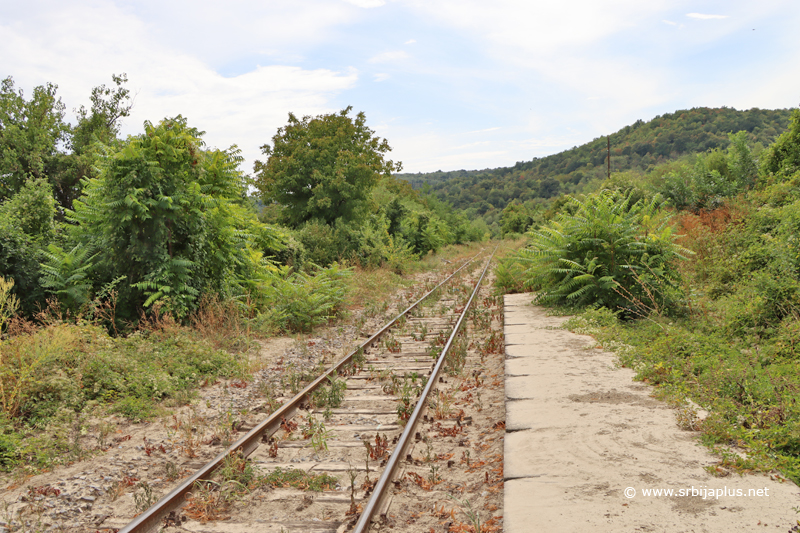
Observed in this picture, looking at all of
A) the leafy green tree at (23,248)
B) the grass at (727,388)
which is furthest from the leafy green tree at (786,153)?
the leafy green tree at (23,248)

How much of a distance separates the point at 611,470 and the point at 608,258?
281 inches

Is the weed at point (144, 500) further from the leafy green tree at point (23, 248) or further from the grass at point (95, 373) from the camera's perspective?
the leafy green tree at point (23, 248)

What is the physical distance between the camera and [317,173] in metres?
20.9

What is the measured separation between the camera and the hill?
6234 centimetres

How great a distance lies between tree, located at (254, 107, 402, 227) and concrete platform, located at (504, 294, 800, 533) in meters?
16.7

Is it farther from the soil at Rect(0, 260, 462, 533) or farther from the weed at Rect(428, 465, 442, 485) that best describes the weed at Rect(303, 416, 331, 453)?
the weed at Rect(428, 465, 442, 485)

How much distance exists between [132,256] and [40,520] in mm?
5826

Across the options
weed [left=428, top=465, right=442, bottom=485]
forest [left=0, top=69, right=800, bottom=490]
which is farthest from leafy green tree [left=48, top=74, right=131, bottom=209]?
weed [left=428, top=465, right=442, bottom=485]

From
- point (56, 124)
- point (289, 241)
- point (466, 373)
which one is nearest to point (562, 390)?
point (466, 373)

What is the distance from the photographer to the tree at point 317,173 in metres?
21.3

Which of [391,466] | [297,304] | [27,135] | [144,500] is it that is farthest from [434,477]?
[27,135]

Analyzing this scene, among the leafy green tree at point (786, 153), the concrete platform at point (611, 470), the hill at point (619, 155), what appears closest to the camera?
the concrete platform at point (611, 470)

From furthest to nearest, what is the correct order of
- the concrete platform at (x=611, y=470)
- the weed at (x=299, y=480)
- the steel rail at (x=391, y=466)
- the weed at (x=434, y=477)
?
the weed at (x=434, y=477) → the weed at (x=299, y=480) → the steel rail at (x=391, y=466) → the concrete platform at (x=611, y=470)

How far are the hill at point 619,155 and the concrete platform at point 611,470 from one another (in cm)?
3110
